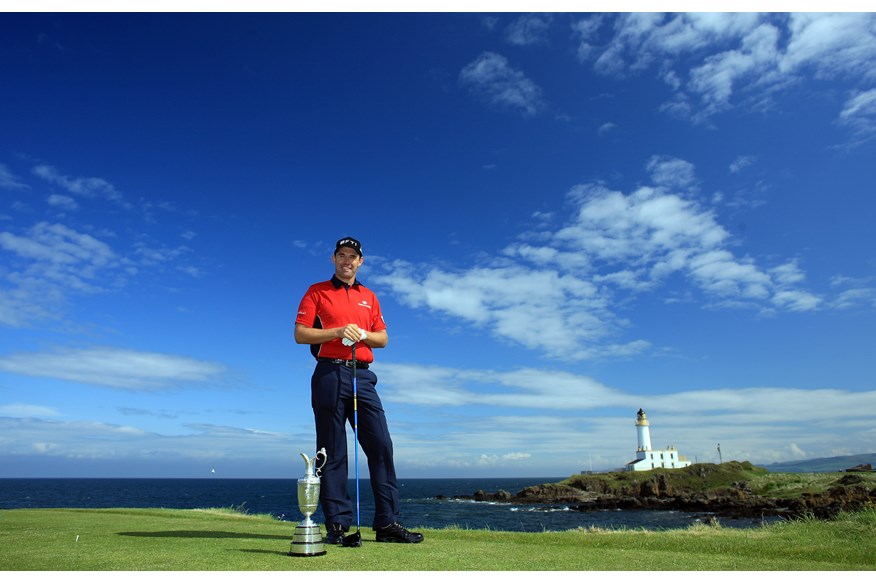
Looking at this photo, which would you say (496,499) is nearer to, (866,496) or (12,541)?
(866,496)

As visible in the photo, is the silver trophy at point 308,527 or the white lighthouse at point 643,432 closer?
the silver trophy at point 308,527

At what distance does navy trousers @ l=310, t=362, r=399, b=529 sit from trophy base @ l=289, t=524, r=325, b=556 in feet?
3.15

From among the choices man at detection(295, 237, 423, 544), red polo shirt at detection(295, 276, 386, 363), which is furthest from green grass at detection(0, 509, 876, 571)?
red polo shirt at detection(295, 276, 386, 363)

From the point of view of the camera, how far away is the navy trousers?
5.69m

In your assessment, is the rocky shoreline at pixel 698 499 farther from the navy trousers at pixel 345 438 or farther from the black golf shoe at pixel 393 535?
the navy trousers at pixel 345 438

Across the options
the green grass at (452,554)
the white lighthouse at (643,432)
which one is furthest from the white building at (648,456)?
the green grass at (452,554)

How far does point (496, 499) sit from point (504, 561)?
273 ft

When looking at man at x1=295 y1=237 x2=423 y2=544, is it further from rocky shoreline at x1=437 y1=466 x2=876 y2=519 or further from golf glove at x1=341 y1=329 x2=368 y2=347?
rocky shoreline at x1=437 y1=466 x2=876 y2=519

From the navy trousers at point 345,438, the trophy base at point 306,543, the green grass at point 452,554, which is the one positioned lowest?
the green grass at point 452,554

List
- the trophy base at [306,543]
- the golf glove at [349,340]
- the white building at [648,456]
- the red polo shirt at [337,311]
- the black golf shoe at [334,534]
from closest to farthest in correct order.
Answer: the trophy base at [306,543], the black golf shoe at [334,534], the golf glove at [349,340], the red polo shirt at [337,311], the white building at [648,456]

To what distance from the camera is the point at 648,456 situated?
294 ft

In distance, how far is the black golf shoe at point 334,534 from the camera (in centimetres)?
541

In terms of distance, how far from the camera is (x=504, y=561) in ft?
14.4

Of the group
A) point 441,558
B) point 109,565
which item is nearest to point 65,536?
point 109,565
